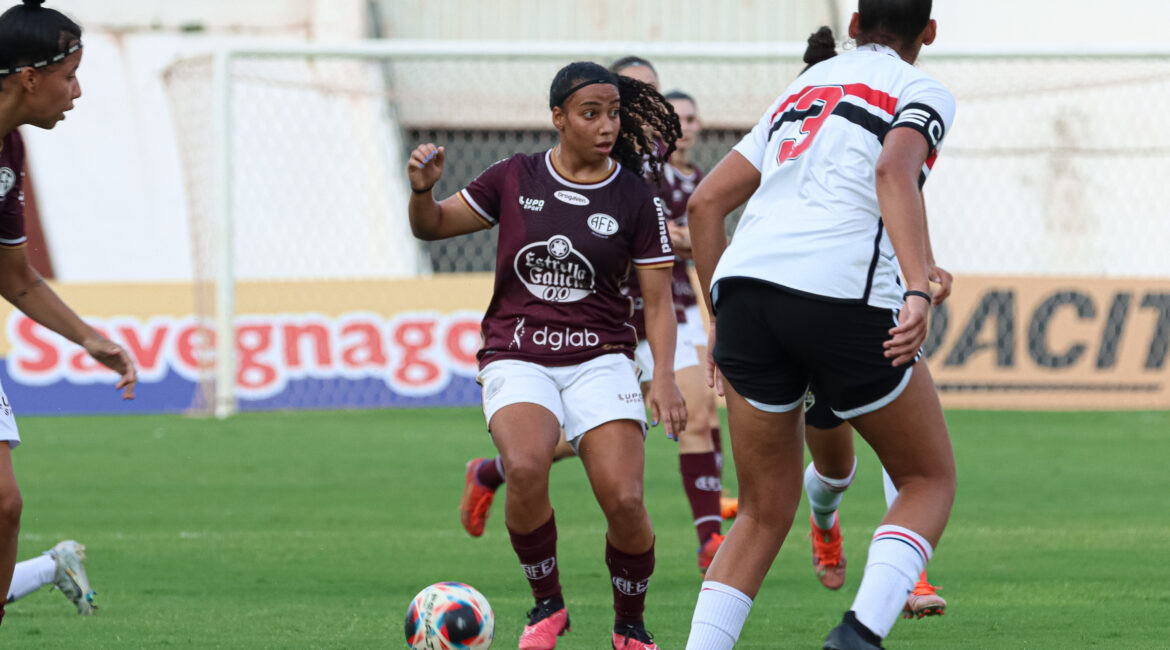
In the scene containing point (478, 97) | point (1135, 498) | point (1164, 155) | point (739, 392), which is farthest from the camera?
point (478, 97)

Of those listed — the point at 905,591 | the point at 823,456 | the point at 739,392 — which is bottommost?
the point at 823,456

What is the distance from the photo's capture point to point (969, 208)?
21.8 meters

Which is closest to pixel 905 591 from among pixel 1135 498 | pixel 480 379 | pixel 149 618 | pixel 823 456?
pixel 823 456

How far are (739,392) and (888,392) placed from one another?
15.7 inches

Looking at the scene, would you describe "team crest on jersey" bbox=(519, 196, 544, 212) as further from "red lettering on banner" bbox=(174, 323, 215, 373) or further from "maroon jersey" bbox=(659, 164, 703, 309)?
"red lettering on banner" bbox=(174, 323, 215, 373)

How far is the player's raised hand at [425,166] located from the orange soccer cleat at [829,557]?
1.96m

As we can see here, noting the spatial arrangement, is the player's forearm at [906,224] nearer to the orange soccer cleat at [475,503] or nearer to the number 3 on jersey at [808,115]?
the number 3 on jersey at [808,115]

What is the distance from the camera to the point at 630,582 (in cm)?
509

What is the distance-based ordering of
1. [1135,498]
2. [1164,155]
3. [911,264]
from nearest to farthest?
[911,264], [1135,498], [1164,155]

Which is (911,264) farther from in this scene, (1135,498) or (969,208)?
(969,208)

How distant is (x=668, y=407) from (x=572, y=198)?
0.81 m

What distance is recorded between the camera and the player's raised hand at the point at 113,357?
471 cm

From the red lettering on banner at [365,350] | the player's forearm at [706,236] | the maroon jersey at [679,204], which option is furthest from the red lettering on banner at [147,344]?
the player's forearm at [706,236]

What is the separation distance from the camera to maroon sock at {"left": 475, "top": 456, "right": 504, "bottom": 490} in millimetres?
6770
